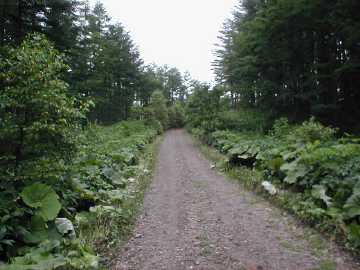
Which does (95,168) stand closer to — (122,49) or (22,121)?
(22,121)

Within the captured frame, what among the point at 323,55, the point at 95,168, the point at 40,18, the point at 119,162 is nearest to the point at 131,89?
the point at 40,18

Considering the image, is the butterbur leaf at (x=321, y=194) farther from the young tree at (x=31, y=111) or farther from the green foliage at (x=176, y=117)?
the green foliage at (x=176, y=117)

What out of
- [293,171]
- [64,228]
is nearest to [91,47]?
[293,171]

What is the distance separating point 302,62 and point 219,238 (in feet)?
51.0

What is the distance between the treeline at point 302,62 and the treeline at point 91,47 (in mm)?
10249

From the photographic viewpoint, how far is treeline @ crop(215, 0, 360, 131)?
14695 mm

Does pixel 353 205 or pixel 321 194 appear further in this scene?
pixel 321 194

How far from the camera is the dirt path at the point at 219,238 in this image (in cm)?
391

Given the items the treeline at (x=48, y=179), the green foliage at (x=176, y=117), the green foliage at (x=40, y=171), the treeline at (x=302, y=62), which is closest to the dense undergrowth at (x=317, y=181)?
the treeline at (x=48, y=179)

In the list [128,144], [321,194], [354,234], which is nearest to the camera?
[354,234]

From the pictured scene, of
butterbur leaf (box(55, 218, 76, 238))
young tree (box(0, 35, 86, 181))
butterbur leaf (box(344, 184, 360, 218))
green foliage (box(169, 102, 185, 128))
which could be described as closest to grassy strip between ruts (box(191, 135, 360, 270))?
A: butterbur leaf (box(344, 184, 360, 218))

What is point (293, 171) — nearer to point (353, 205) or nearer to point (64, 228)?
point (353, 205)

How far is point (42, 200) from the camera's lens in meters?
4.41

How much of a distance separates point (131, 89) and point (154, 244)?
29.8 metres
